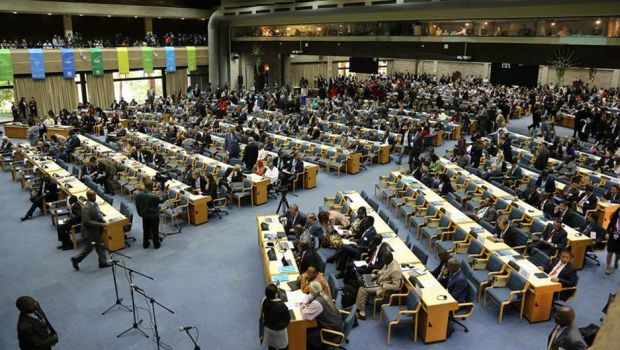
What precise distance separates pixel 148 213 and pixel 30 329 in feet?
15.0

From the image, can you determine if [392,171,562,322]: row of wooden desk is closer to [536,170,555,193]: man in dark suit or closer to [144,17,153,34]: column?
[536,170,555,193]: man in dark suit

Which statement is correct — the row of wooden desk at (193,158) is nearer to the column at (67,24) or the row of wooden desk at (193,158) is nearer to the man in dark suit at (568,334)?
the man in dark suit at (568,334)

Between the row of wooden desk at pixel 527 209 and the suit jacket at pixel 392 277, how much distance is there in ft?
13.3

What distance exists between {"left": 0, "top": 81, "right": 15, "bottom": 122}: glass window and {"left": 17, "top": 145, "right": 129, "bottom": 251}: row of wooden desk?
1056 centimetres

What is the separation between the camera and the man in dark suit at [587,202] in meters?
11.3

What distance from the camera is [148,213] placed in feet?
34.6

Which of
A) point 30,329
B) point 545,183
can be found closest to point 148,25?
point 545,183

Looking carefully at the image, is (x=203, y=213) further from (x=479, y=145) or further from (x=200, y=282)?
(x=479, y=145)

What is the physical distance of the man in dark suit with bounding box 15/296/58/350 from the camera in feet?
20.0

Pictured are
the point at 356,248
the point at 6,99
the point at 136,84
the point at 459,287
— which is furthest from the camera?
the point at 136,84

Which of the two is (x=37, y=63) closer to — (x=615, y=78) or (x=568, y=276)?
(x=568, y=276)

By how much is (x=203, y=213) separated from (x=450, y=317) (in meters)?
7.07

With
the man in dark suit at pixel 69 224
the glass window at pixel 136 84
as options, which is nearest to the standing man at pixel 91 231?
the man in dark suit at pixel 69 224

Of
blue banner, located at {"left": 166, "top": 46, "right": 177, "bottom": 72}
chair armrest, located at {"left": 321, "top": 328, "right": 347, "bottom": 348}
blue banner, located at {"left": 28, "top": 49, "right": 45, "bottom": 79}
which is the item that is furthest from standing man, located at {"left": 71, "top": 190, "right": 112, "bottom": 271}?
blue banner, located at {"left": 166, "top": 46, "right": 177, "bottom": 72}
